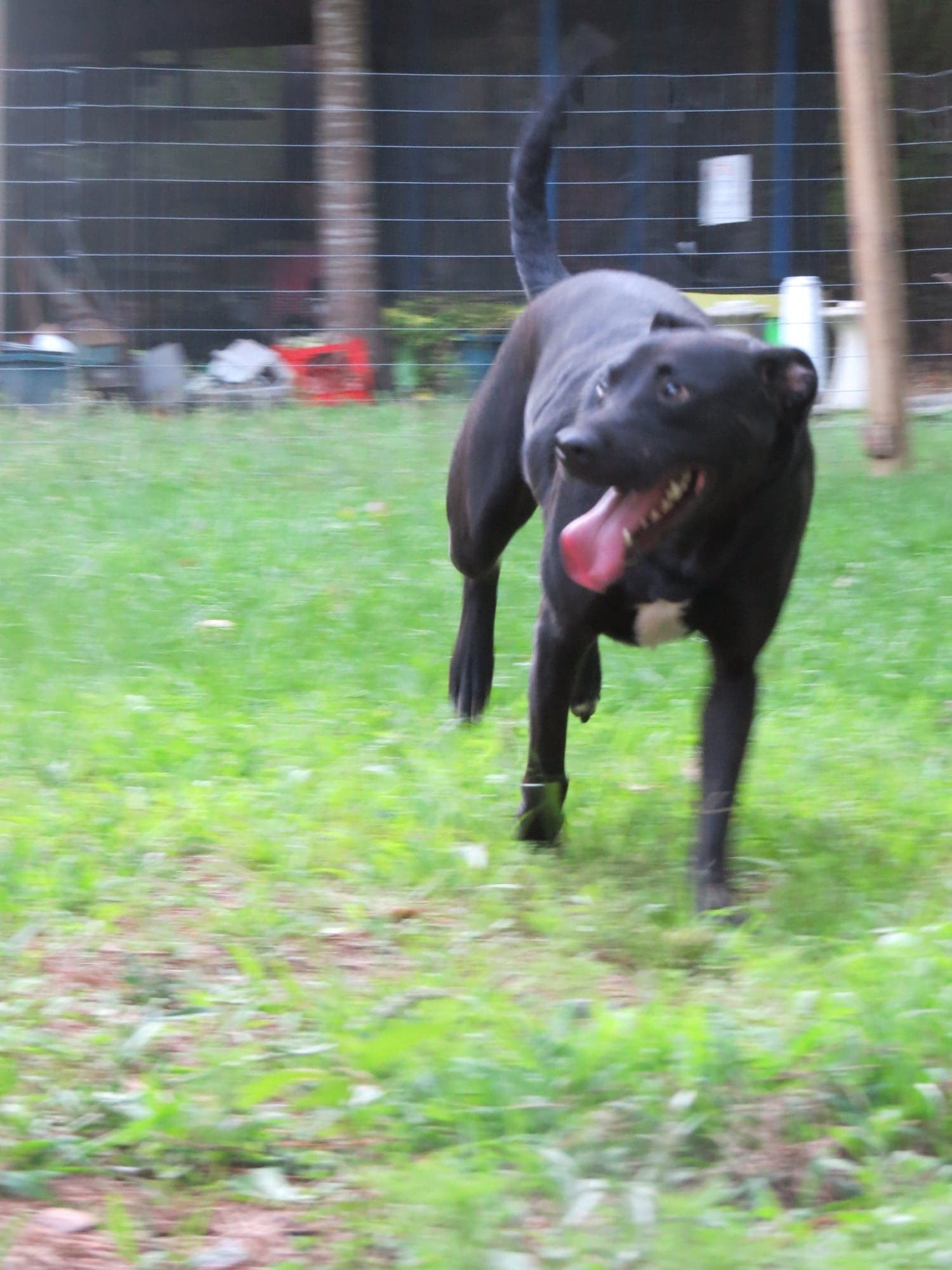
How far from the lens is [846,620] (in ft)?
18.2

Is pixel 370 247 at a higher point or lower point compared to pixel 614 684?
higher

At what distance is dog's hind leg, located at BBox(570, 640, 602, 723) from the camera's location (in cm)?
439

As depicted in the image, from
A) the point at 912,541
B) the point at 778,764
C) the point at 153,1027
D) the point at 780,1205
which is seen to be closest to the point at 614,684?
the point at 778,764

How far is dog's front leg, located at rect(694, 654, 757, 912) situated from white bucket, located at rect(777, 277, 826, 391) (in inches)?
293

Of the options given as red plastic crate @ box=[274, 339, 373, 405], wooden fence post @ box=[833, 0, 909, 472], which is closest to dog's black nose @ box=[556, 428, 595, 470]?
wooden fence post @ box=[833, 0, 909, 472]

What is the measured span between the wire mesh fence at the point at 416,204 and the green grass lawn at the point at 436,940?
16.0ft

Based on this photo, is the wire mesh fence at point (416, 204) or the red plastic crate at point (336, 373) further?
the wire mesh fence at point (416, 204)

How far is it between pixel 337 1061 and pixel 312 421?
22.4 feet

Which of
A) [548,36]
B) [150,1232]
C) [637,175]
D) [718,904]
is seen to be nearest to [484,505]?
[718,904]

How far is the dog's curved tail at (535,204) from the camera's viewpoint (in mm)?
4871

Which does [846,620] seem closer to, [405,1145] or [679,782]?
[679,782]

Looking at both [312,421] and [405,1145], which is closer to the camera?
[405,1145]

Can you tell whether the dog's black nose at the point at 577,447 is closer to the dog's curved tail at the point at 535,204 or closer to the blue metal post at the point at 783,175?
the dog's curved tail at the point at 535,204

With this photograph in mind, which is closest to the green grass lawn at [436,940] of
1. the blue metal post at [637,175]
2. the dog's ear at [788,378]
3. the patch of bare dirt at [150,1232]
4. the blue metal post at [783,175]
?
the patch of bare dirt at [150,1232]
